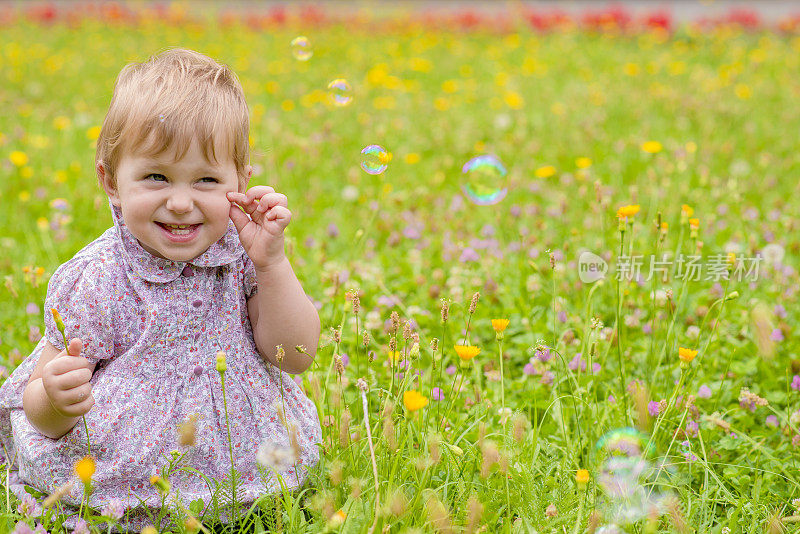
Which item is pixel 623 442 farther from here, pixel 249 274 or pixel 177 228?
pixel 177 228

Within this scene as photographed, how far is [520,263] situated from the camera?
3.43 metres

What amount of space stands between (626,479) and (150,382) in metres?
1.13

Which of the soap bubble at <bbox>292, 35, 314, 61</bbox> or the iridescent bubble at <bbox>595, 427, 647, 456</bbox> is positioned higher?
the soap bubble at <bbox>292, 35, 314, 61</bbox>

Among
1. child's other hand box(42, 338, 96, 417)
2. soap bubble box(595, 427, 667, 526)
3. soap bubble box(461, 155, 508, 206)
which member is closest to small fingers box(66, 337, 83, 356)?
child's other hand box(42, 338, 96, 417)

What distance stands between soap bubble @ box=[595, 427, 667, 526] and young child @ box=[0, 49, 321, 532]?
0.72m

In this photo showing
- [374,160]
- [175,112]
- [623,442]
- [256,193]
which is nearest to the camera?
[175,112]

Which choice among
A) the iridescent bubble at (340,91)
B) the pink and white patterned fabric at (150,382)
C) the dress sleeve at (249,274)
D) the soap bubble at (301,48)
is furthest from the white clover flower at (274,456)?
the soap bubble at (301,48)

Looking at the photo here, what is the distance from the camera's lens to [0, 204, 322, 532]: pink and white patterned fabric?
1.98 m

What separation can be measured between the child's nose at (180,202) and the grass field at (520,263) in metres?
0.41

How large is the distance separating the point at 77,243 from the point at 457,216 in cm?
174

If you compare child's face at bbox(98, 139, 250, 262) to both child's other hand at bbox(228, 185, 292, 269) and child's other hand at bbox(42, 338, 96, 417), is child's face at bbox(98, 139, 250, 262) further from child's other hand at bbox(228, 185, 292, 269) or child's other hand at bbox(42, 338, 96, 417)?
child's other hand at bbox(42, 338, 96, 417)

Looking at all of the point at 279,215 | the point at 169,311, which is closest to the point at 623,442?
the point at 279,215

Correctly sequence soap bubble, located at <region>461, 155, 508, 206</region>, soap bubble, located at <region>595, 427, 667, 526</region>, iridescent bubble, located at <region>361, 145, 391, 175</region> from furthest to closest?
soap bubble, located at <region>461, 155, 508, 206</region>, iridescent bubble, located at <region>361, 145, 391, 175</region>, soap bubble, located at <region>595, 427, 667, 526</region>

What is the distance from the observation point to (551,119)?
6094 millimetres
